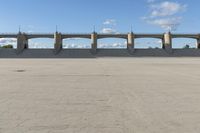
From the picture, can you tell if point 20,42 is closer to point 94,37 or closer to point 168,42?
point 94,37

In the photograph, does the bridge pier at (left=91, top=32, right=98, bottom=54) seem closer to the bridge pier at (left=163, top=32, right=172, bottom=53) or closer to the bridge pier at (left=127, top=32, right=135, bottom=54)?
the bridge pier at (left=127, top=32, right=135, bottom=54)

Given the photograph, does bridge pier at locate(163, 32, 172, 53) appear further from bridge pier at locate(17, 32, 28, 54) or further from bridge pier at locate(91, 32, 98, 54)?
bridge pier at locate(17, 32, 28, 54)

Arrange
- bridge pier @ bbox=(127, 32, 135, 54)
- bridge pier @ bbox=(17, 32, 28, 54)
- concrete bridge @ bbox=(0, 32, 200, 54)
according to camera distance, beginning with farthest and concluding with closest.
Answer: bridge pier @ bbox=(17, 32, 28, 54) → concrete bridge @ bbox=(0, 32, 200, 54) → bridge pier @ bbox=(127, 32, 135, 54)

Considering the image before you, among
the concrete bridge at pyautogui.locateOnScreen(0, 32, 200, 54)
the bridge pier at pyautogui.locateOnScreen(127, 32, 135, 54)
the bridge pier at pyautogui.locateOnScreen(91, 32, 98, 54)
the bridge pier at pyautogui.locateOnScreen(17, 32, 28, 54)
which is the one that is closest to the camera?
the bridge pier at pyautogui.locateOnScreen(127, 32, 135, 54)

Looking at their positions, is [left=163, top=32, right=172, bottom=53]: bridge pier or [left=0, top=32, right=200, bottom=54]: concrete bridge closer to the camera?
[left=0, top=32, right=200, bottom=54]: concrete bridge

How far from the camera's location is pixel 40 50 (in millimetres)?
92250

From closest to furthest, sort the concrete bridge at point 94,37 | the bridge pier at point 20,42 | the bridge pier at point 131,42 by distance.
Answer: the bridge pier at point 131,42, the concrete bridge at point 94,37, the bridge pier at point 20,42

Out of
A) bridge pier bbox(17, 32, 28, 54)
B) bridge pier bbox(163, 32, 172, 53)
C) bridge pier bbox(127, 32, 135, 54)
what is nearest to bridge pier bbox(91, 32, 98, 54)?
bridge pier bbox(127, 32, 135, 54)

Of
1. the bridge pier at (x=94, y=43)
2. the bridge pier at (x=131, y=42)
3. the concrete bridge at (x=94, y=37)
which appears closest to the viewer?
the bridge pier at (x=131, y=42)

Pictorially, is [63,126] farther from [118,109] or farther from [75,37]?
[75,37]

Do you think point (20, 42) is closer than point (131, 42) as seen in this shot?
No

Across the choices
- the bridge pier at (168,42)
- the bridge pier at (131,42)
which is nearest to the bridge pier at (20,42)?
the bridge pier at (131,42)

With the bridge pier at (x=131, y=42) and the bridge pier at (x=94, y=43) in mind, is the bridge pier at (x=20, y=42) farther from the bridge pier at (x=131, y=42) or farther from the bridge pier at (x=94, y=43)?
the bridge pier at (x=131, y=42)

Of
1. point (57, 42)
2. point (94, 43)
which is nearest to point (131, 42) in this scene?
point (94, 43)
